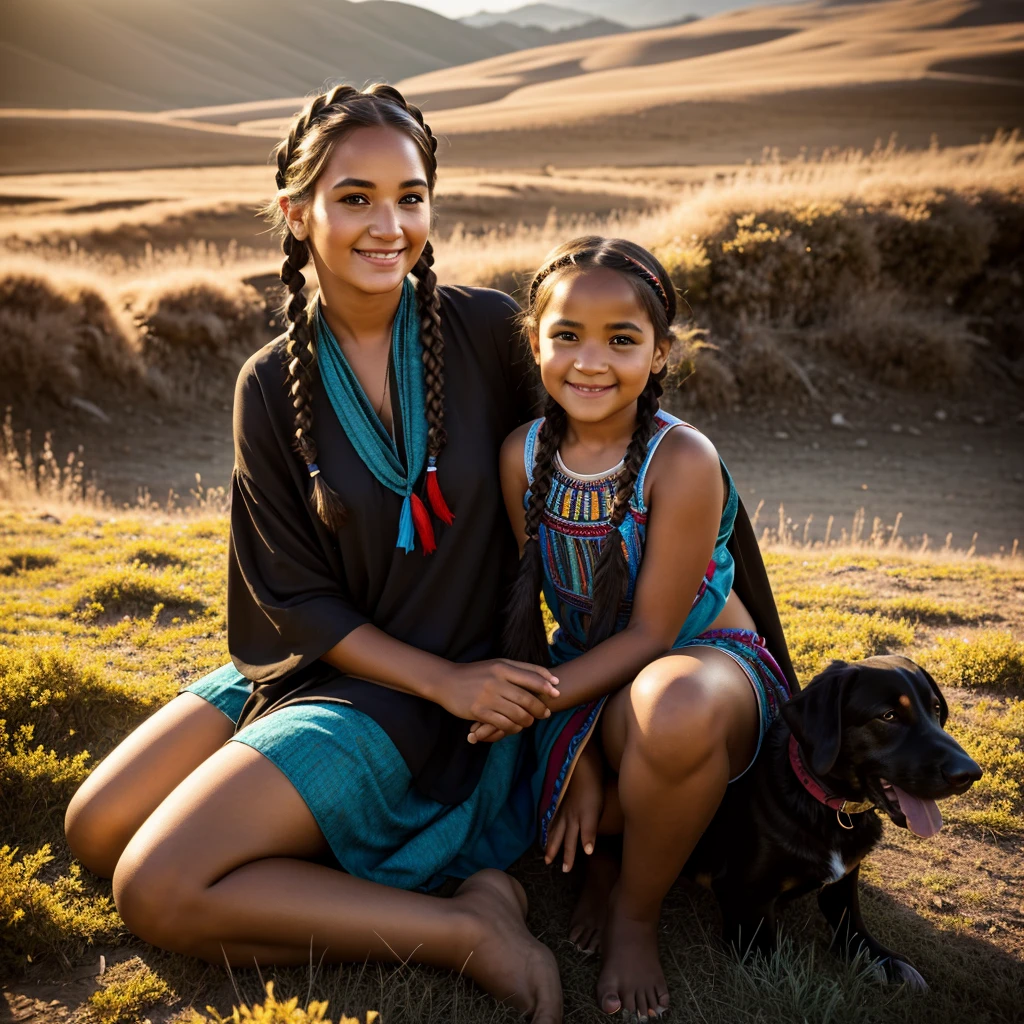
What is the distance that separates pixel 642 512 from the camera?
2604mm

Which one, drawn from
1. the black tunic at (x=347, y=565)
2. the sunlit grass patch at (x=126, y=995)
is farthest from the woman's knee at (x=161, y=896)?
the black tunic at (x=347, y=565)

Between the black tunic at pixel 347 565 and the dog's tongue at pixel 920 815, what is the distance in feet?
3.91

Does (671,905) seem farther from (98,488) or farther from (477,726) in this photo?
(98,488)

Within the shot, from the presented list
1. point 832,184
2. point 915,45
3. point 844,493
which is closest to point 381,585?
point 844,493

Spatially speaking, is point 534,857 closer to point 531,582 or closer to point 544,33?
point 531,582

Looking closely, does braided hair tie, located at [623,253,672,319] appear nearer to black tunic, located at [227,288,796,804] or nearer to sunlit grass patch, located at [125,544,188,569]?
black tunic, located at [227,288,796,804]

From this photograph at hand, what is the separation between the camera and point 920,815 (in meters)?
2.13

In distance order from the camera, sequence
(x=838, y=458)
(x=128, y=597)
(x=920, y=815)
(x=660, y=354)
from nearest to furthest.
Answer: (x=920, y=815)
(x=660, y=354)
(x=128, y=597)
(x=838, y=458)

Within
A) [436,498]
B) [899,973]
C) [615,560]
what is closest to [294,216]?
[436,498]

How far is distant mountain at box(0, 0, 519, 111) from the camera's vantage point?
77.2 metres

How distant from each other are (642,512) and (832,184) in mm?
11969

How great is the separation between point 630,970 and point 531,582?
106cm

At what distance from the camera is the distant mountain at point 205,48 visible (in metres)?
77.2

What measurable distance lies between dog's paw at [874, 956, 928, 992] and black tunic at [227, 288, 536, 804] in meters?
1.19
